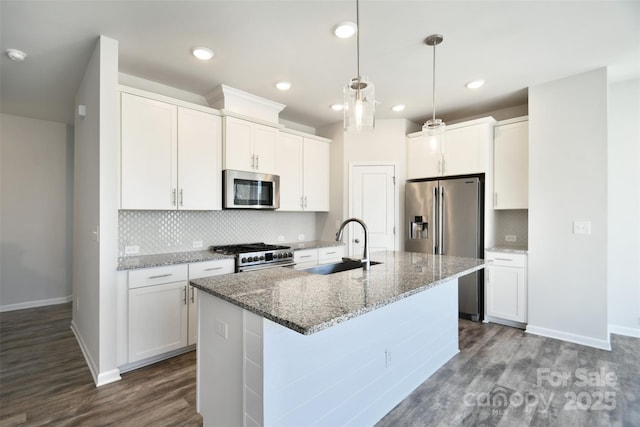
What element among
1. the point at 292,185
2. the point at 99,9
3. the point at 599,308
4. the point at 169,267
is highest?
the point at 99,9

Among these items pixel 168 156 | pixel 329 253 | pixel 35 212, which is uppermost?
pixel 168 156

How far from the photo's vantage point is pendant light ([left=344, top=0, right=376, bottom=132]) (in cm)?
183

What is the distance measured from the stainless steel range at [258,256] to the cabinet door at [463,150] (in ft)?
7.72

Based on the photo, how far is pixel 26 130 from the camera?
4246 mm

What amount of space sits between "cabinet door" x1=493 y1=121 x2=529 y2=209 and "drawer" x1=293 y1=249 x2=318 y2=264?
2.32 m

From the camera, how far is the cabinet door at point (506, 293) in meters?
3.43

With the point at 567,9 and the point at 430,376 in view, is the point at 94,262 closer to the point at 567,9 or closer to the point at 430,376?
the point at 430,376

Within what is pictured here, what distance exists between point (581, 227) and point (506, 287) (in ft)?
3.20

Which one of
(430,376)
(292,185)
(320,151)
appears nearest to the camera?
(430,376)

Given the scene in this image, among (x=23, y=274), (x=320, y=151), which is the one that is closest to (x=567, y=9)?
(x=320, y=151)

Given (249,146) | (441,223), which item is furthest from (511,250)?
(249,146)

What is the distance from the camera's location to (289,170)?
4062 mm

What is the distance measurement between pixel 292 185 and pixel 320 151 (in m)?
0.76

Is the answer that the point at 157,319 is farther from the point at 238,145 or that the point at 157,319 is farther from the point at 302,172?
the point at 302,172
